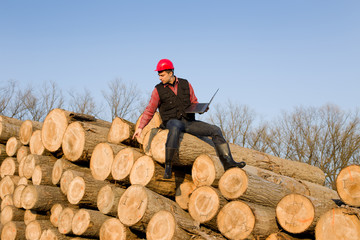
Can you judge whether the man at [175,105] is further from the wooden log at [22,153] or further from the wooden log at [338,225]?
the wooden log at [22,153]

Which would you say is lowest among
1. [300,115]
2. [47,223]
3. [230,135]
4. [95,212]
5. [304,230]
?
[47,223]

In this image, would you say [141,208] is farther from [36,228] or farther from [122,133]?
[36,228]

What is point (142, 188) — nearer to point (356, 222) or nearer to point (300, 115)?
point (356, 222)

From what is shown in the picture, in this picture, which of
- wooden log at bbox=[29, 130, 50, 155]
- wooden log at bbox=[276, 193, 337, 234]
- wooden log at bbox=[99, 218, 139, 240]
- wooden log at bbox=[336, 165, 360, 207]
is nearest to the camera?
wooden log at bbox=[276, 193, 337, 234]

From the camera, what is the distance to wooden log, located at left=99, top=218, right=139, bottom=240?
513cm

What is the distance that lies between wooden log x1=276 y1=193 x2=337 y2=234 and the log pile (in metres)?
0.01

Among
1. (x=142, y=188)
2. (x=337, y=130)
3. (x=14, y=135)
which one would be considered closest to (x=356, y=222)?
(x=142, y=188)

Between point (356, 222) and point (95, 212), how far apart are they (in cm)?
396

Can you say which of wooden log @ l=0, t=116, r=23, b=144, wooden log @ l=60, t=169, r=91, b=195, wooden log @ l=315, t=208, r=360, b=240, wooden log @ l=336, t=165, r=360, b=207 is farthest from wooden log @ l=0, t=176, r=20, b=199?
wooden log @ l=336, t=165, r=360, b=207

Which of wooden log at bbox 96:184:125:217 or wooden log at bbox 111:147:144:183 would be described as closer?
wooden log at bbox 96:184:125:217

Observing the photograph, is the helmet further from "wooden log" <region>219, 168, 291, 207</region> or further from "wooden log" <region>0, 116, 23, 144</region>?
"wooden log" <region>0, 116, 23, 144</region>

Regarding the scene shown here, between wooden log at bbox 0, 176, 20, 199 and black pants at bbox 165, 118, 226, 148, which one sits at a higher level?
black pants at bbox 165, 118, 226, 148

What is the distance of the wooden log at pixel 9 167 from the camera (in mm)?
8148

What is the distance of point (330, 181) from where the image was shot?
24391 millimetres
